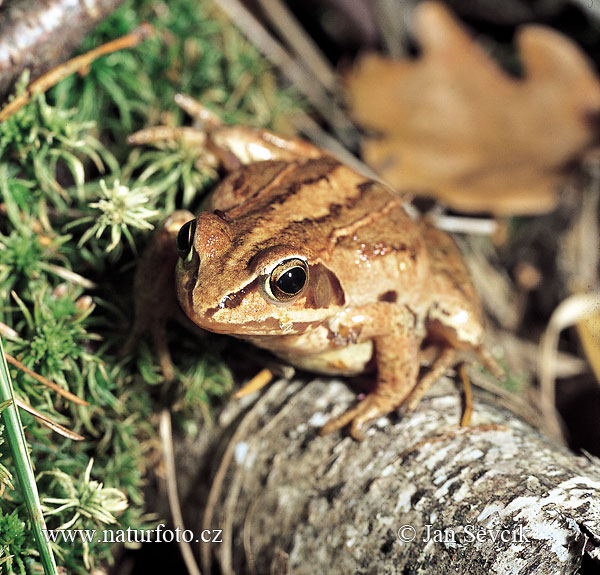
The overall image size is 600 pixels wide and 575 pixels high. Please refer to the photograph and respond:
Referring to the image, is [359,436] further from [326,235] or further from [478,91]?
[478,91]

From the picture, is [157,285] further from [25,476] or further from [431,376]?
[431,376]

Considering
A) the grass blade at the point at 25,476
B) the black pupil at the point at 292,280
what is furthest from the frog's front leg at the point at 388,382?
the grass blade at the point at 25,476

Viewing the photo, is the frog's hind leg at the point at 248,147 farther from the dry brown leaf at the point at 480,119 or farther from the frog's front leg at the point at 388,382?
the dry brown leaf at the point at 480,119

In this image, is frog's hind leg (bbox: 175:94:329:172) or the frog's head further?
frog's hind leg (bbox: 175:94:329:172)

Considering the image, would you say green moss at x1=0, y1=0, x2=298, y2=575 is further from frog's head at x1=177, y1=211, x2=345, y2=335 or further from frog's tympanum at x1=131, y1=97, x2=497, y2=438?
frog's head at x1=177, y1=211, x2=345, y2=335

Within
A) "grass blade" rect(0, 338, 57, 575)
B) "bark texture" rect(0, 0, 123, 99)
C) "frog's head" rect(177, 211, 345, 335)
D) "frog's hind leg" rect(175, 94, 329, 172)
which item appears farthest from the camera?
"frog's hind leg" rect(175, 94, 329, 172)

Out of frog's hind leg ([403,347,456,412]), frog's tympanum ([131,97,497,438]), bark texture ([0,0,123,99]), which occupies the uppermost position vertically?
bark texture ([0,0,123,99])

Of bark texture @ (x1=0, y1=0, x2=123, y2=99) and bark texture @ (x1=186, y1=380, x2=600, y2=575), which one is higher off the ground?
bark texture @ (x1=0, y1=0, x2=123, y2=99)

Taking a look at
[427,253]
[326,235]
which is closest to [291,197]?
[326,235]

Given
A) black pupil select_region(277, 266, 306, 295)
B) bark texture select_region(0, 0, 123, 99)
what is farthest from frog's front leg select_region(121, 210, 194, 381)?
bark texture select_region(0, 0, 123, 99)
